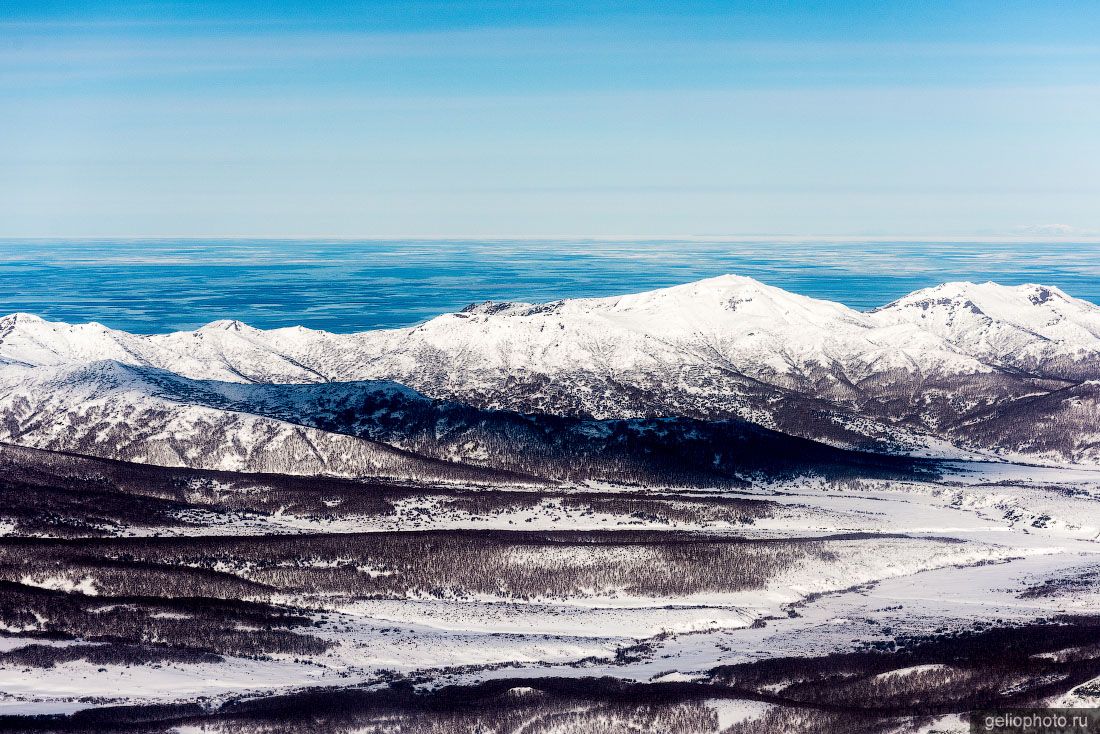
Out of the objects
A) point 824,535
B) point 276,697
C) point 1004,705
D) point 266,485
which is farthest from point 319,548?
point 1004,705

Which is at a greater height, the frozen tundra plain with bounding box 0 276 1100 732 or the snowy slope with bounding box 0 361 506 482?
the snowy slope with bounding box 0 361 506 482

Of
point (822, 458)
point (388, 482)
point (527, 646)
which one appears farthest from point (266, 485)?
point (822, 458)

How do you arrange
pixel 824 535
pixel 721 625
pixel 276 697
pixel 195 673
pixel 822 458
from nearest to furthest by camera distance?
pixel 276 697 → pixel 195 673 → pixel 721 625 → pixel 824 535 → pixel 822 458

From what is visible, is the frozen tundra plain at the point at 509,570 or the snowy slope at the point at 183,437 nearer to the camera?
the frozen tundra plain at the point at 509,570

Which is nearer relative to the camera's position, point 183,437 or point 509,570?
point 509,570

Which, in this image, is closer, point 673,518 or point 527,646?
point 527,646

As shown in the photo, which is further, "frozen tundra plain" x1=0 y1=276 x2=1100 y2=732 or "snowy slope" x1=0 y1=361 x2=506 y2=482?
"snowy slope" x1=0 y1=361 x2=506 y2=482

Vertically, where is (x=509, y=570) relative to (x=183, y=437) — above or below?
below

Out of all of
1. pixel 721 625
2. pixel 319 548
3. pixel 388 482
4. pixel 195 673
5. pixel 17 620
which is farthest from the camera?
pixel 388 482

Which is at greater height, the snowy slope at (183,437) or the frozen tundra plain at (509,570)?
the snowy slope at (183,437)

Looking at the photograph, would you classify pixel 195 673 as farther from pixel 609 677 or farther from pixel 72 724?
pixel 609 677
